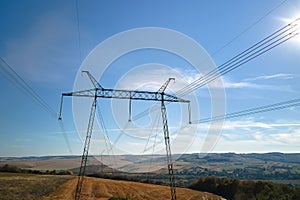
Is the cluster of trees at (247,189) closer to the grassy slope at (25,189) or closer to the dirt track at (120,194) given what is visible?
the dirt track at (120,194)

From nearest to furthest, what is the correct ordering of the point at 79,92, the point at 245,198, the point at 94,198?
the point at 79,92 < the point at 94,198 < the point at 245,198

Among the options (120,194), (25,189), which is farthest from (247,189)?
(25,189)

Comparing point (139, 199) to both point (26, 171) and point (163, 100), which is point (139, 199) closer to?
point (163, 100)

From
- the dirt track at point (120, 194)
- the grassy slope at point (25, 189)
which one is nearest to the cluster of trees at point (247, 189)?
the dirt track at point (120, 194)

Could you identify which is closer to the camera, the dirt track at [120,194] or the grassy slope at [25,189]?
the grassy slope at [25,189]

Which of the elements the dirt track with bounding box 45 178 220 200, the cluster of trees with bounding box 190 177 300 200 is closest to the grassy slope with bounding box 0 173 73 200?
the dirt track with bounding box 45 178 220 200

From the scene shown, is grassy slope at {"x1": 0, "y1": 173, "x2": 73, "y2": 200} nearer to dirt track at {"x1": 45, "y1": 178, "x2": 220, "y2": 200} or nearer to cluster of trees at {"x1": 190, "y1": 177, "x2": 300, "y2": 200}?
dirt track at {"x1": 45, "y1": 178, "x2": 220, "y2": 200}

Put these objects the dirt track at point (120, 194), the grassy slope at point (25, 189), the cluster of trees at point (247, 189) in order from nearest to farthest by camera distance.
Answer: the grassy slope at point (25, 189) < the cluster of trees at point (247, 189) < the dirt track at point (120, 194)

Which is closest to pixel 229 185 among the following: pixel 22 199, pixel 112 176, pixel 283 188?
pixel 283 188

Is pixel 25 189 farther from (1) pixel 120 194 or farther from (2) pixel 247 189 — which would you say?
(2) pixel 247 189
